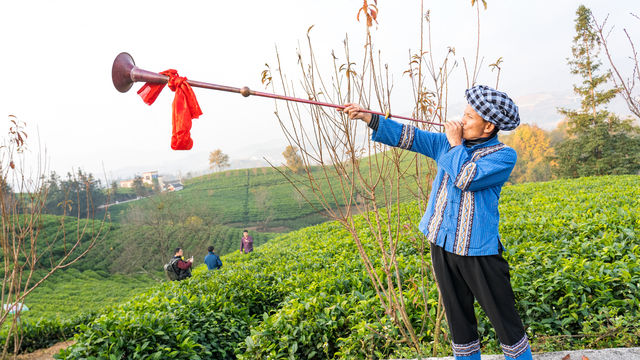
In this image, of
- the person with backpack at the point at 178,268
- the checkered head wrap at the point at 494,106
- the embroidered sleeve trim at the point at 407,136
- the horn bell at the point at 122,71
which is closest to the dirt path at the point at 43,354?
the person with backpack at the point at 178,268

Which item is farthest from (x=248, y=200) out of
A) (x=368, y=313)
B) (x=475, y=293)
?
(x=475, y=293)

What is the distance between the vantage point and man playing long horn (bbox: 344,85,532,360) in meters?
1.52

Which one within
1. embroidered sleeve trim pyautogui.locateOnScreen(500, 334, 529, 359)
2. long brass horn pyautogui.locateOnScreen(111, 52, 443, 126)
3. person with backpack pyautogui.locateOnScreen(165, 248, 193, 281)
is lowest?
person with backpack pyautogui.locateOnScreen(165, 248, 193, 281)

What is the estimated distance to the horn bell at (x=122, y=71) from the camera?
178 cm

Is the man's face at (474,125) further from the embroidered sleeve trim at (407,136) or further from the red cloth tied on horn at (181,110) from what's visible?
the red cloth tied on horn at (181,110)

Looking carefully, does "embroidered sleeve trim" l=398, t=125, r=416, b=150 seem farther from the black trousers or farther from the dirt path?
the dirt path

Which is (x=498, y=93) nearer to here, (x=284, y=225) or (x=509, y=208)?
(x=509, y=208)

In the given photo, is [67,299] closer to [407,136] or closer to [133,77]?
[133,77]

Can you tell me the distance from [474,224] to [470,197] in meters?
0.13

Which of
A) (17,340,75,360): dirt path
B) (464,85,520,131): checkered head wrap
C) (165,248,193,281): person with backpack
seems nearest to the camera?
(464,85,520,131): checkered head wrap

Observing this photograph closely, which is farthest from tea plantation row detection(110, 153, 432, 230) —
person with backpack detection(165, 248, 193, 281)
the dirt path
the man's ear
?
the man's ear

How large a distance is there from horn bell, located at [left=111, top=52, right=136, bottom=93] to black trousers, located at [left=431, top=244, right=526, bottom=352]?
189 cm

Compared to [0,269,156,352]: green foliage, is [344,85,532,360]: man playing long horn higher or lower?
higher

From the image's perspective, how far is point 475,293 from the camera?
5.20 ft
